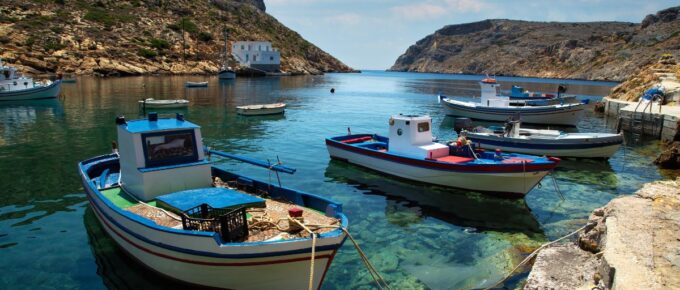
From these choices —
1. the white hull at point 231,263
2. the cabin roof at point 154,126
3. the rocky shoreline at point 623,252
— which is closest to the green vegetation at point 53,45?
the cabin roof at point 154,126

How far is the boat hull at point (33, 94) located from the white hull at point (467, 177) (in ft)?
142

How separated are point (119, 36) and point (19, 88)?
64195 millimetres

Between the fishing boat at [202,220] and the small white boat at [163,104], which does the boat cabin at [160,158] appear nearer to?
the fishing boat at [202,220]

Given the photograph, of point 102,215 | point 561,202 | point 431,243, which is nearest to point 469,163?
point 561,202

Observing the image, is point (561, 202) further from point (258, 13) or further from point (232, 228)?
point (258, 13)

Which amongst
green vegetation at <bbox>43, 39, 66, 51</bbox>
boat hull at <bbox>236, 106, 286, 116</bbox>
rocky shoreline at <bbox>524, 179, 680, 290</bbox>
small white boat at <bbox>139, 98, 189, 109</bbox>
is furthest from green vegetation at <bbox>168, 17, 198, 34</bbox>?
rocky shoreline at <bbox>524, 179, 680, 290</bbox>

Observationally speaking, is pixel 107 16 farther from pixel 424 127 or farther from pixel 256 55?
pixel 424 127

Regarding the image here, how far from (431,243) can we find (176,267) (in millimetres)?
7446

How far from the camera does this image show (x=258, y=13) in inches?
6875

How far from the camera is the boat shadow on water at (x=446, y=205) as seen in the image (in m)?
15.1

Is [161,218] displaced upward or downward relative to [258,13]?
downward

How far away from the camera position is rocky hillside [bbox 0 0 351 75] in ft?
282

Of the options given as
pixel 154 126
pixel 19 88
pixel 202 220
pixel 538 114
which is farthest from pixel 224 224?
pixel 19 88

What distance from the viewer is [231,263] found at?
8719 millimetres
